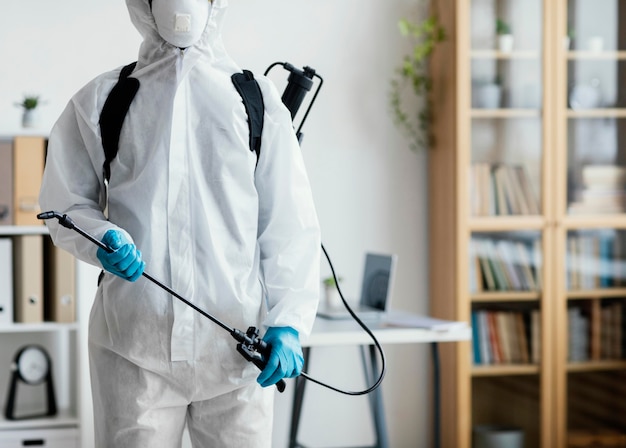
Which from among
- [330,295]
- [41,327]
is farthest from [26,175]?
[330,295]

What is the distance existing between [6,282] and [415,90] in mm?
1714

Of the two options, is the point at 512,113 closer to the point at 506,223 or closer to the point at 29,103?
the point at 506,223

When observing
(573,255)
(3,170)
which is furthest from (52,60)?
(573,255)

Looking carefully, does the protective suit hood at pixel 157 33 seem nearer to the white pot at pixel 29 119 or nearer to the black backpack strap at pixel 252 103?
the black backpack strap at pixel 252 103

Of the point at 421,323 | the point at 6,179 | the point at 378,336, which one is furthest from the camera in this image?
the point at 6,179

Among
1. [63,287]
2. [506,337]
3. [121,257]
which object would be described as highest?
[121,257]

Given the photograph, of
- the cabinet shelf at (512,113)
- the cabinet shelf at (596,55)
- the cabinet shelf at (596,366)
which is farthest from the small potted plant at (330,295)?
the cabinet shelf at (596,55)

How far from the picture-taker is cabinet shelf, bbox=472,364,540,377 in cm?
321

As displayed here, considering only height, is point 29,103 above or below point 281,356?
above

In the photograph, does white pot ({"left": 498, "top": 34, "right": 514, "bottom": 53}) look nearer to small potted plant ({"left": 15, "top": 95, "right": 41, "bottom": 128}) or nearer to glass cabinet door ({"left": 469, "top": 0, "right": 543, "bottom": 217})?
glass cabinet door ({"left": 469, "top": 0, "right": 543, "bottom": 217})

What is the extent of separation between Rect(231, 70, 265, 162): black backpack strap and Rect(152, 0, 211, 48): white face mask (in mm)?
116

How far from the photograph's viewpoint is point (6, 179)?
282 centimetres

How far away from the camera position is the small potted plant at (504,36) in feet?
10.4

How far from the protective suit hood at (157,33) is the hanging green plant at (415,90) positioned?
181 cm
